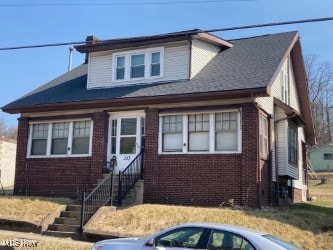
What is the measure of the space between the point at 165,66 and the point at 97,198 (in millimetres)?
6306

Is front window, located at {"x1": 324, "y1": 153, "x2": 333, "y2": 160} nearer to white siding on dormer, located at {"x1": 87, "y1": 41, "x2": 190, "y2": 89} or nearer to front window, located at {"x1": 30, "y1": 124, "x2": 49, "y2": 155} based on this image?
white siding on dormer, located at {"x1": 87, "y1": 41, "x2": 190, "y2": 89}

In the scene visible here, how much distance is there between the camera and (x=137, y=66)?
67.1 feet

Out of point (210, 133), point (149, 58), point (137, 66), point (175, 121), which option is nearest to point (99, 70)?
point (137, 66)

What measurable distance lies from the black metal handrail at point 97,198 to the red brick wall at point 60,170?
2.09 m

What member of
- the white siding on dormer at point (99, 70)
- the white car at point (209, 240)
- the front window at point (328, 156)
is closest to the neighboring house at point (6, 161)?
the white siding on dormer at point (99, 70)

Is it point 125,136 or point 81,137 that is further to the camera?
point 81,137

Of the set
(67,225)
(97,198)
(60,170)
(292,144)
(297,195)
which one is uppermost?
(292,144)

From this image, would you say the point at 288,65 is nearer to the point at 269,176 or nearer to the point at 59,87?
the point at 269,176

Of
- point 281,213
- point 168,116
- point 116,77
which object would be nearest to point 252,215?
point 281,213

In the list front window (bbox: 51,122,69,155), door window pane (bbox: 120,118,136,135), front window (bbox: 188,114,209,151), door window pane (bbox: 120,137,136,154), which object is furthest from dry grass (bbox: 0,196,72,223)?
front window (bbox: 188,114,209,151)

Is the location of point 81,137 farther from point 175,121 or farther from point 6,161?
point 6,161

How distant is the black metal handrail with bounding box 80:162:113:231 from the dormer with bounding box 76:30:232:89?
16.4 ft

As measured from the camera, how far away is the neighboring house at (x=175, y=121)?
1712 centimetres

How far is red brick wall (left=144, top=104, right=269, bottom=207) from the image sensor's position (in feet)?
55.0
